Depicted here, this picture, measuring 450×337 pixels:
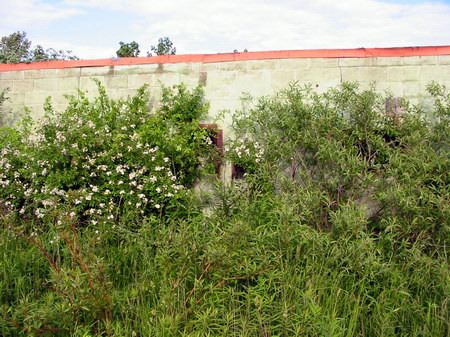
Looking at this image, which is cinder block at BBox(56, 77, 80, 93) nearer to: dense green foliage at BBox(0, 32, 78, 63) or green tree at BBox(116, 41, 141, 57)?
dense green foliage at BBox(0, 32, 78, 63)

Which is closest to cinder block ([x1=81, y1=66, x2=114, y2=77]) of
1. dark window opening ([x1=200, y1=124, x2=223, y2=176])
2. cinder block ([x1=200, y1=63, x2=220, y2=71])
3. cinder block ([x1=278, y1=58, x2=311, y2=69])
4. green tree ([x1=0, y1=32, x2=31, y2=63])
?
cinder block ([x1=200, y1=63, x2=220, y2=71])

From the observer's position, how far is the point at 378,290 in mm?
4434

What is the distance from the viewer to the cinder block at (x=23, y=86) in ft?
26.1

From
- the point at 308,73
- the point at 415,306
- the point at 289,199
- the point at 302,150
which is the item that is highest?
the point at 308,73

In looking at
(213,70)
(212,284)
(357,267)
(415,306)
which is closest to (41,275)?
(212,284)

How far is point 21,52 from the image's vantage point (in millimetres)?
13695

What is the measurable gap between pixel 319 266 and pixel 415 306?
80cm

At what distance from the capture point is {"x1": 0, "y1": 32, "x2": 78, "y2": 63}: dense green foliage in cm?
1215

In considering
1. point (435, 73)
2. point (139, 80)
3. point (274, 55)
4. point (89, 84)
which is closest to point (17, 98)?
point (89, 84)

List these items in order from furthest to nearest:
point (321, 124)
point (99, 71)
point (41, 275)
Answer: point (99, 71), point (321, 124), point (41, 275)

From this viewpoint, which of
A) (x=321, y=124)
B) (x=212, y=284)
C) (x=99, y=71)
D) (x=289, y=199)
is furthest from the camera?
(x=99, y=71)

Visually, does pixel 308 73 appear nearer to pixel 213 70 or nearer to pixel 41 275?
pixel 213 70

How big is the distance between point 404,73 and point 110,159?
391 cm

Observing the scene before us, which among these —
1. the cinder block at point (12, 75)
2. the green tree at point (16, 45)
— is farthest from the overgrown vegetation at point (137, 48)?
the cinder block at point (12, 75)
